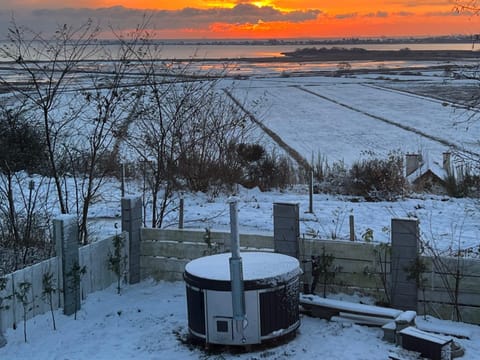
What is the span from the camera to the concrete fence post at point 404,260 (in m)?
6.56

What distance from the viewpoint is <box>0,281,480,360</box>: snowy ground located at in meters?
5.80

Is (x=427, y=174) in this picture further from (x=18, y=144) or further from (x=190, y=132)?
(x=18, y=144)

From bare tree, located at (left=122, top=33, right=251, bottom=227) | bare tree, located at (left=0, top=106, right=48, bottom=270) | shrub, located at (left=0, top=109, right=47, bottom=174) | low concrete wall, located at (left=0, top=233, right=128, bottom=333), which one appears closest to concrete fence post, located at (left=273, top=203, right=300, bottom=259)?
low concrete wall, located at (left=0, top=233, right=128, bottom=333)

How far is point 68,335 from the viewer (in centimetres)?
635

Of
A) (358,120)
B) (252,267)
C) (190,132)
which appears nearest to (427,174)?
(190,132)

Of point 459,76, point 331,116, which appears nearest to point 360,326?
point 459,76

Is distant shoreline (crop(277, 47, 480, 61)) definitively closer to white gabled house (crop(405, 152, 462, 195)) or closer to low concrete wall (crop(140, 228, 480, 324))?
white gabled house (crop(405, 152, 462, 195))

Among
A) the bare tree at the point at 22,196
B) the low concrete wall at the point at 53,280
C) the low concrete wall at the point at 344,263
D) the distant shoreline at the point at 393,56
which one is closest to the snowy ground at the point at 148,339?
the low concrete wall at the point at 53,280

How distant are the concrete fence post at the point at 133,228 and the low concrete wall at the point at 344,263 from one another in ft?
0.33

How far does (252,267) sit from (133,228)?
8.47 feet

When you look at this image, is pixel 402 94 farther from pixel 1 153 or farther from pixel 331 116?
pixel 1 153

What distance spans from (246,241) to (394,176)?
8247mm

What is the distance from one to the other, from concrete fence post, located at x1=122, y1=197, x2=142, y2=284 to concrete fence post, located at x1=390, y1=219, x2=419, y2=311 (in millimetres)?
3552

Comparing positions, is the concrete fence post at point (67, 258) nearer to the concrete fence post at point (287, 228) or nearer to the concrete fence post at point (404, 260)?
the concrete fence post at point (287, 228)
